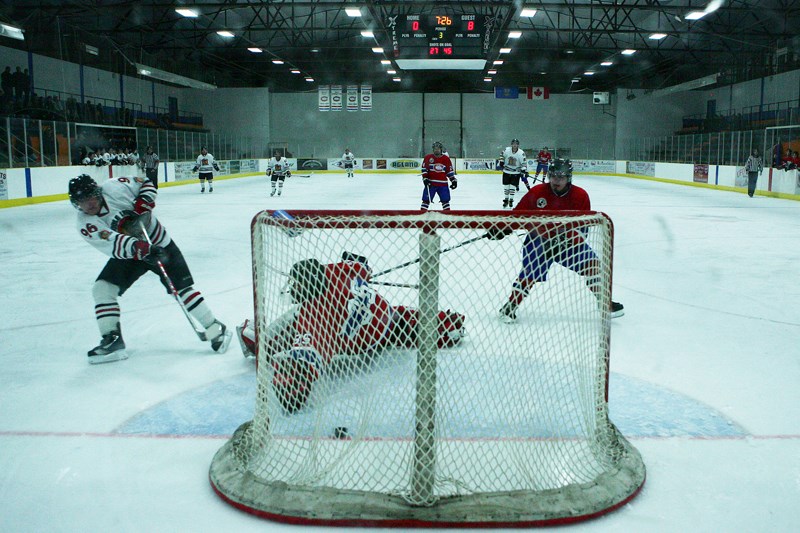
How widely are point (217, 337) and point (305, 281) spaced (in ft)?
3.77

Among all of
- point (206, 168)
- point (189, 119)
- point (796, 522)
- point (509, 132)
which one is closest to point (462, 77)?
point (509, 132)

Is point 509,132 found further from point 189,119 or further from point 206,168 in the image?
point 206,168

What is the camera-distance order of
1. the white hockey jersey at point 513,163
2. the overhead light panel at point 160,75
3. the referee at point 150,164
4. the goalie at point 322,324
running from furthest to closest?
1. the overhead light panel at point 160,75
2. the referee at point 150,164
3. the white hockey jersey at point 513,163
4. the goalie at point 322,324

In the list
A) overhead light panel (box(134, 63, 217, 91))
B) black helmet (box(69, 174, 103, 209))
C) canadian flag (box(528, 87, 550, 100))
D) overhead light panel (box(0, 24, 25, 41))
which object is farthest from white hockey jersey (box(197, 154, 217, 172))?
canadian flag (box(528, 87, 550, 100))

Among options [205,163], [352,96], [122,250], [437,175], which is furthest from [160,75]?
[122,250]

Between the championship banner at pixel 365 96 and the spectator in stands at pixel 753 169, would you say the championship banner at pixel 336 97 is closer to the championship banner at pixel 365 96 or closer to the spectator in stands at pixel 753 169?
the championship banner at pixel 365 96

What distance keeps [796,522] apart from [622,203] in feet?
47.2

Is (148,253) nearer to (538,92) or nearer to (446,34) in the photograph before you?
(446,34)

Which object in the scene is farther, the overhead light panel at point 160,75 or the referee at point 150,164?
the overhead light panel at point 160,75

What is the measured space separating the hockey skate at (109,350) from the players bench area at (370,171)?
124cm

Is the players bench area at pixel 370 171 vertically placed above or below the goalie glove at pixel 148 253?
above

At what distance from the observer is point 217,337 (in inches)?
166

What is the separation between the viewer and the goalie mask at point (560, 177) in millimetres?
4695

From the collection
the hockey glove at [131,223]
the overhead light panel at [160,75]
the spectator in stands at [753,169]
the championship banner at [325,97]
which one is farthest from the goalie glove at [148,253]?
the championship banner at [325,97]
